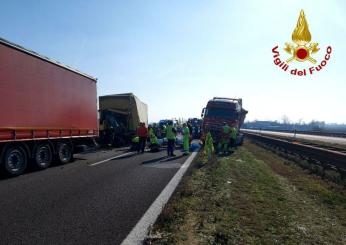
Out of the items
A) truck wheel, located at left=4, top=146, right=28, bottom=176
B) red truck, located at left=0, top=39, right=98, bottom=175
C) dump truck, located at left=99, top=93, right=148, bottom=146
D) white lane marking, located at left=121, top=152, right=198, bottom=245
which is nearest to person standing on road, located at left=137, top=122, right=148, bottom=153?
red truck, located at left=0, top=39, right=98, bottom=175

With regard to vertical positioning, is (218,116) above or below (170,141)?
above

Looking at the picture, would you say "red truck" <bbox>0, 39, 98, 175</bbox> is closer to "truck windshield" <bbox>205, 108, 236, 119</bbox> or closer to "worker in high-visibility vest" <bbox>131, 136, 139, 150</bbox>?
"worker in high-visibility vest" <bbox>131, 136, 139, 150</bbox>

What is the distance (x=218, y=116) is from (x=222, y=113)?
1.20 feet

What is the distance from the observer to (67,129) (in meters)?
13.7

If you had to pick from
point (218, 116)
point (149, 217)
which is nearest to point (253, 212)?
point (149, 217)

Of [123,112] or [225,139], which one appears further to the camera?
[123,112]

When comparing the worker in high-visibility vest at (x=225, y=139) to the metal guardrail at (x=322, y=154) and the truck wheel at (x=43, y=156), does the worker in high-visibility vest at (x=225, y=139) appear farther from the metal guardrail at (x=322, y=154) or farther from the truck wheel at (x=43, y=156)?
the truck wheel at (x=43, y=156)

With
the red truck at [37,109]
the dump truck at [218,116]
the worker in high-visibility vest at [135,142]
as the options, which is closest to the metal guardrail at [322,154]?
the dump truck at [218,116]

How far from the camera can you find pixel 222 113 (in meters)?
22.7

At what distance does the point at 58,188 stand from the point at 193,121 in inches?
1247

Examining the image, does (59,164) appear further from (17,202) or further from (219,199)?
(219,199)

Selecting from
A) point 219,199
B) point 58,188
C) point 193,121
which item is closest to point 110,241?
point 219,199

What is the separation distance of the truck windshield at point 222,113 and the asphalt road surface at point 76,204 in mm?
11699

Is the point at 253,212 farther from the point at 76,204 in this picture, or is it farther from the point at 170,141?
the point at 170,141
